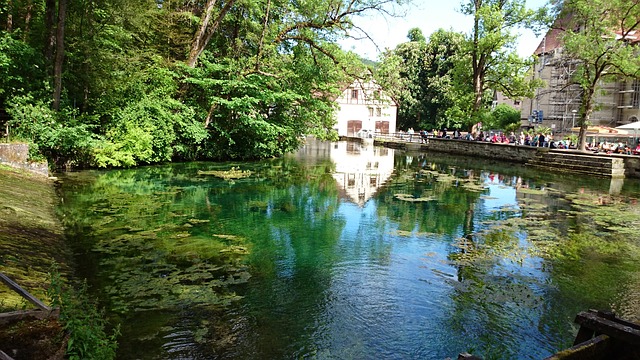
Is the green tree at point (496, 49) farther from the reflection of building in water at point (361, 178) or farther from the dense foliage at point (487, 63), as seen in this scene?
the reflection of building in water at point (361, 178)

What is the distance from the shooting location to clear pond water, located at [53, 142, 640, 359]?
566 cm

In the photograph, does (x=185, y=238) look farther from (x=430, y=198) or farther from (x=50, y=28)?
(x=50, y=28)

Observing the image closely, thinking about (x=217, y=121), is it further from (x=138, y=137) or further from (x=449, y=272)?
(x=449, y=272)

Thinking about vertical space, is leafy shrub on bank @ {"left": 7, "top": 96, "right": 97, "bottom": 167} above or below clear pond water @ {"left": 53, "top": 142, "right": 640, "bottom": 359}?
above

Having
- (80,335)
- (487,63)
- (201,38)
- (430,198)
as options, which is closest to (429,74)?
(487,63)

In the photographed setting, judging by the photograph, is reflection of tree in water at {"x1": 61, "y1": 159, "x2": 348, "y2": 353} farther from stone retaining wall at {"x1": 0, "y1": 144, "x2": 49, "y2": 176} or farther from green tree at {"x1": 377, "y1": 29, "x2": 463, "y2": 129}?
green tree at {"x1": 377, "y1": 29, "x2": 463, "y2": 129}

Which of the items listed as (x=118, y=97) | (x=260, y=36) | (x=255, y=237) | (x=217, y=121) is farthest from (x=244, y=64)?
(x=255, y=237)

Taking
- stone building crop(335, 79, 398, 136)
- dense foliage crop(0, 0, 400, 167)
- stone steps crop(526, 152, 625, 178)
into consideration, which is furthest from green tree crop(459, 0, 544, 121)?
stone building crop(335, 79, 398, 136)

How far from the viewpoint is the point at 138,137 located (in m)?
19.4

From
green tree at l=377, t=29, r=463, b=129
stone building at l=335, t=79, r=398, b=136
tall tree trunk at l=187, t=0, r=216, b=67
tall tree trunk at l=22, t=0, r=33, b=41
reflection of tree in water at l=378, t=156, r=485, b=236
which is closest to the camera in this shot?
reflection of tree in water at l=378, t=156, r=485, b=236

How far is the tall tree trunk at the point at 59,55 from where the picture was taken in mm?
15574

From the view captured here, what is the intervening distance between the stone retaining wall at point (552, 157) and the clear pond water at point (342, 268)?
327 inches

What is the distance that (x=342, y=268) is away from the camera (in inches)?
324

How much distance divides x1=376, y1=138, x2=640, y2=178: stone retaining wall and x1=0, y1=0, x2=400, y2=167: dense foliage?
13.0 m
